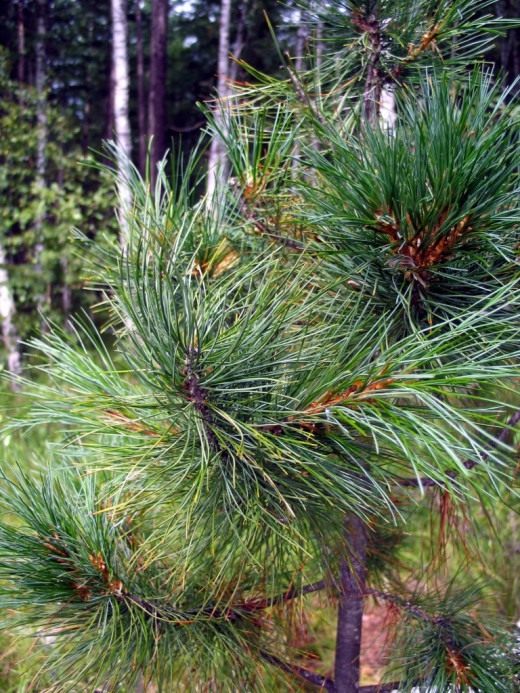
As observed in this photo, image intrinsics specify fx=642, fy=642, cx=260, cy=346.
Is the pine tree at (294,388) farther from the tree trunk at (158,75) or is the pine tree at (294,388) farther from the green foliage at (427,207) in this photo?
the tree trunk at (158,75)

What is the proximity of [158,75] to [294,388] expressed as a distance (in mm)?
3503

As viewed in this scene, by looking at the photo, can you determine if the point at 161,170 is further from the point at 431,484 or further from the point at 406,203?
the point at 431,484

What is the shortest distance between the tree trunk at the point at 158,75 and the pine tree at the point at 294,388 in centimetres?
289

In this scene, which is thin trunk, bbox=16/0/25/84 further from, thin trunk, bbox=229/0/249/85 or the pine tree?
the pine tree

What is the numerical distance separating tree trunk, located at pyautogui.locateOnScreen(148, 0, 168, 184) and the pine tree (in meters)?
2.89

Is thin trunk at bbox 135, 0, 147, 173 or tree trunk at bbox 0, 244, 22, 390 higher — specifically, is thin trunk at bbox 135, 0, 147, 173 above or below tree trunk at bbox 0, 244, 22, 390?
above

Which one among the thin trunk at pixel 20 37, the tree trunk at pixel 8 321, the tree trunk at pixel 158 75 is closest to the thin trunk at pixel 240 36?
the tree trunk at pixel 158 75

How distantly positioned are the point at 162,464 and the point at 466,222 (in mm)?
341

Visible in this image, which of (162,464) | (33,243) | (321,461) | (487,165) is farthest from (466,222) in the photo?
(33,243)

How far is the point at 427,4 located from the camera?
0.75 m

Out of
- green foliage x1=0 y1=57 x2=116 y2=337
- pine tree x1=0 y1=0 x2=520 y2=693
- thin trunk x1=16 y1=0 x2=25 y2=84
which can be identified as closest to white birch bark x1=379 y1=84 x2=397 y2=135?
pine tree x1=0 y1=0 x2=520 y2=693

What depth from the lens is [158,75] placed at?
3.62m

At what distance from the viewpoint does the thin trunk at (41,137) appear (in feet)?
11.2

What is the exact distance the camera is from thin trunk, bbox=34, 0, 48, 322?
11.2ft
